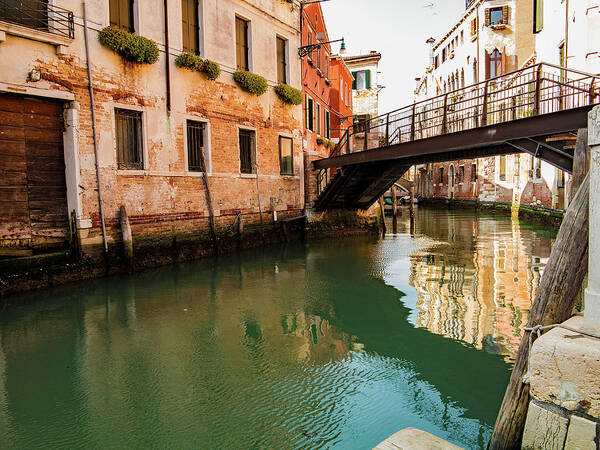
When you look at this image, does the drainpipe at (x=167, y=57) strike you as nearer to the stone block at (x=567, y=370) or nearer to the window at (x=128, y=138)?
the window at (x=128, y=138)

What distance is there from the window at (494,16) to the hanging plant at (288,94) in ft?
67.5

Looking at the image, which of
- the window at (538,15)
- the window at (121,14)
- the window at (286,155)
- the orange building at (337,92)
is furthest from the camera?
the orange building at (337,92)

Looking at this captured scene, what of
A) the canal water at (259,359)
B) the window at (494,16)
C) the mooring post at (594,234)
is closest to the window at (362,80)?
the window at (494,16)

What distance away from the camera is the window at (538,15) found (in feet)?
55.1

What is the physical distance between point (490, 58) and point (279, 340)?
29.0 m

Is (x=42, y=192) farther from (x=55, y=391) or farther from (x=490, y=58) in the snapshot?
(x=490, y=58)

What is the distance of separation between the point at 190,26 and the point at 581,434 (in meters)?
11.0

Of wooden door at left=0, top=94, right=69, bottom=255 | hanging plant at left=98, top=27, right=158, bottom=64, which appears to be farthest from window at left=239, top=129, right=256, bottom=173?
wooden door at left=0, top=94, right=69, bottom=255

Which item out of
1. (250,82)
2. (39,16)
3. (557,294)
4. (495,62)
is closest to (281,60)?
(250,82)

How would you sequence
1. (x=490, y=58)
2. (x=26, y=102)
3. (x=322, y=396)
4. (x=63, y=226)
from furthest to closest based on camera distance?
(x=490, y=58) < (x=63, y=226) < (x=26, y=102) < (x=322, y=396)

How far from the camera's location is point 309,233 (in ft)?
47.2

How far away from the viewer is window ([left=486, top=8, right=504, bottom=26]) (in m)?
27.5

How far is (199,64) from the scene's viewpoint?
33.7 ft

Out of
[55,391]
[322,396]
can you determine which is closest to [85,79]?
[55,391]
